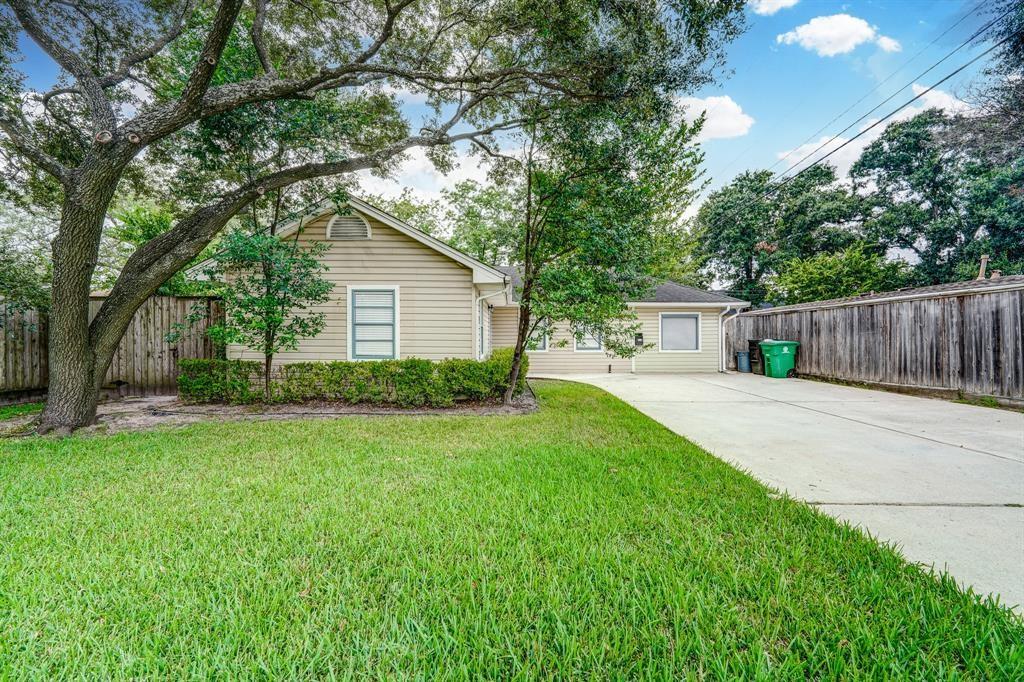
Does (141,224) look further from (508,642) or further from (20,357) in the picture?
(508,642)

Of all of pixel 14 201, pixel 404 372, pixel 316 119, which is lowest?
pixel 404 372

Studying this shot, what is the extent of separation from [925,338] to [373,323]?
1123 centimetres

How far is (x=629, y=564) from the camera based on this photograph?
2152mm

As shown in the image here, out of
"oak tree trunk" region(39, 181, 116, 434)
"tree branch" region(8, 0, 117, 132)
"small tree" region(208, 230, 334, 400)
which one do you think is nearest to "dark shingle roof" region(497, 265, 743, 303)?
"small tree" region(208, 230, 334, 400)

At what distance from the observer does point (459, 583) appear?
6.52 feet

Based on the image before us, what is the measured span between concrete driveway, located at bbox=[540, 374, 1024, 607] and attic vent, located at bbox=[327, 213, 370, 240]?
244 inches

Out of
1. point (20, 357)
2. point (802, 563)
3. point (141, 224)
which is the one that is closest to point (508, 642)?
point (802, 563)

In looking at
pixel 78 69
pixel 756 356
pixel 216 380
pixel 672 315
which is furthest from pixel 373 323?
pixel 756 356

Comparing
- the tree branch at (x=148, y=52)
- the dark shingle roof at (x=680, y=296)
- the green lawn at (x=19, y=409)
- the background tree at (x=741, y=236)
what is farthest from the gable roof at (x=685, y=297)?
the background tree at (x=741, y=236)

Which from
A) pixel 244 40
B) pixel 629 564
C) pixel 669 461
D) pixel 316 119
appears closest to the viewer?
pixel 629 564

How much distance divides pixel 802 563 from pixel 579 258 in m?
5.11

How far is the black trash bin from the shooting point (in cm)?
1364

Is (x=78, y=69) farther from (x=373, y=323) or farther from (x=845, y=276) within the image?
(x=845, y=276)

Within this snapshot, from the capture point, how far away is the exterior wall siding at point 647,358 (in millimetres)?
14484
